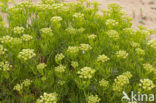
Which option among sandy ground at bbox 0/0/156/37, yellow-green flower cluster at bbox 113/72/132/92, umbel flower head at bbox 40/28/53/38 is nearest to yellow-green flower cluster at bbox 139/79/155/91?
yellow-green flower cluster at bbox 113/72/132/92

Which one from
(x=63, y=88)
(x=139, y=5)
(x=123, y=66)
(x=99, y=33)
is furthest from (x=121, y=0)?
(x=63, y=88)

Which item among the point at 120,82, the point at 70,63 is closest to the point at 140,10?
the point at 70,63

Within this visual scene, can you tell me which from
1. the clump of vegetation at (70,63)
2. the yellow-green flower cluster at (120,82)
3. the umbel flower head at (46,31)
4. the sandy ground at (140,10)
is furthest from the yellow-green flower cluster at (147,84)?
the sandy ground at (140,10)

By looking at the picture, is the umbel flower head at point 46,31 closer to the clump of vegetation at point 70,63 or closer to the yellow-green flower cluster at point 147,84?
the clump of vegetation at point 70,63

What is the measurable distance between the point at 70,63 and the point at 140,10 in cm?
525

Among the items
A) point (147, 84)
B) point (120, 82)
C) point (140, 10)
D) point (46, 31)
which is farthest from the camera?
point (140, 10)

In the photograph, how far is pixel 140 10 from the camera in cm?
762

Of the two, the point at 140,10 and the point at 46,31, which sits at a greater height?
the point at 46,31

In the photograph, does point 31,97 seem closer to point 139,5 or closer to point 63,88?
point 63,88

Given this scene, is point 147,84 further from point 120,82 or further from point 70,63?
point 70,63

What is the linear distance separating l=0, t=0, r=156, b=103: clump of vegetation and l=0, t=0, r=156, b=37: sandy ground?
3270mm

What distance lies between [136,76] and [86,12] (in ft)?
6.06

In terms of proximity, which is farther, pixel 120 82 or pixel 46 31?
pixel 46 31

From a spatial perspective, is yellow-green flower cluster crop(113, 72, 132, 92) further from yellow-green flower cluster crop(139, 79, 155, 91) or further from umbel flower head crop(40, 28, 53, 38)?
umbel flower head crop(40, 28, 53, 38)
